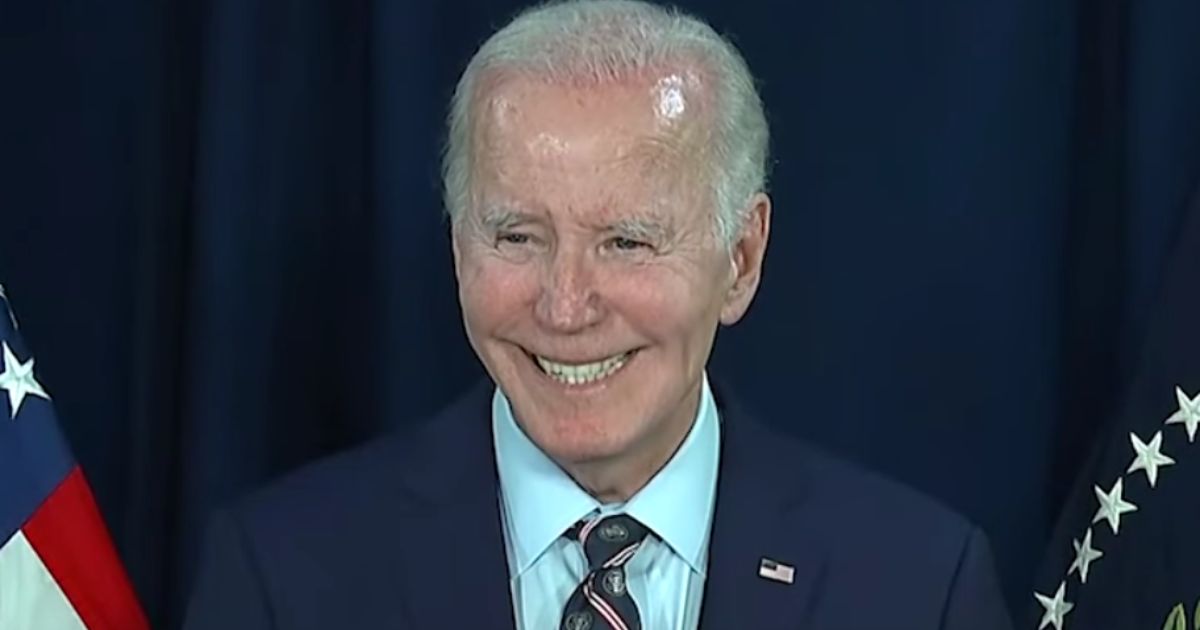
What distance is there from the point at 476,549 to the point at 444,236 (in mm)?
695

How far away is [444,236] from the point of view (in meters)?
2.62

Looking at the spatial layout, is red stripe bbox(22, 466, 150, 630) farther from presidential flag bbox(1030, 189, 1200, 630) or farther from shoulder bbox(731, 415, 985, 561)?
presidential flag bbox(1030, 189, 1200, 630)

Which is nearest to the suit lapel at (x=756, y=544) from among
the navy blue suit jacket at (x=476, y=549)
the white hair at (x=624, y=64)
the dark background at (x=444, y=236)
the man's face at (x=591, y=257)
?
the navy blue suit jacket at (x=476, y=549)

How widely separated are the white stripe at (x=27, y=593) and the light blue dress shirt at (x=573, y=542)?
0.45m

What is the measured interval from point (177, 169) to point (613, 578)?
0.93 m

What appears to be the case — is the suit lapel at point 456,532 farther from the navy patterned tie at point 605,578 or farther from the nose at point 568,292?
the nose at point 568,292

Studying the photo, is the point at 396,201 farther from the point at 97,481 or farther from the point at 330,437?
the point at 97,481

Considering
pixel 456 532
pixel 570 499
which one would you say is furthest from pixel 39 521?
pixel 570 499

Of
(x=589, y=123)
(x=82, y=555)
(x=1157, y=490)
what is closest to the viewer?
(x=589, y=123)

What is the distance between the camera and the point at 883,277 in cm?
264

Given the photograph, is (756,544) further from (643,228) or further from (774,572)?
(643,228)

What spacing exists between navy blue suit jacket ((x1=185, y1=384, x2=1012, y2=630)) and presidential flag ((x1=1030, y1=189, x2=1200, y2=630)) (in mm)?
281

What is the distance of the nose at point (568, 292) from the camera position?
5.97ft

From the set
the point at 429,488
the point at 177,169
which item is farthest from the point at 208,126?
the point at 429,488
